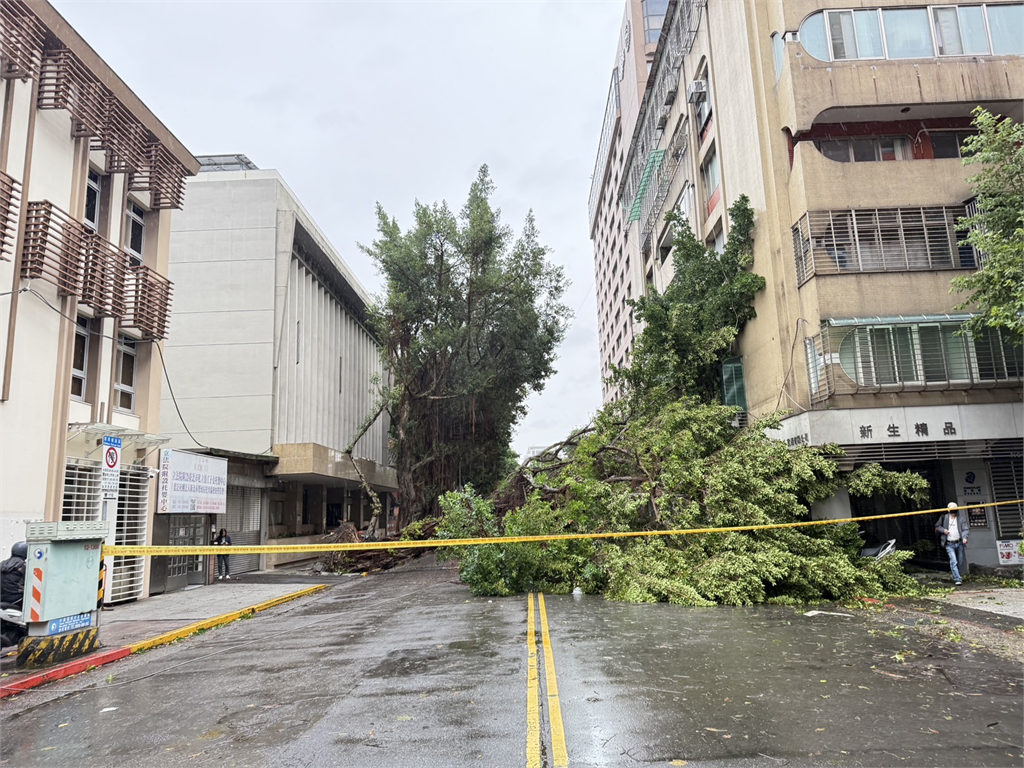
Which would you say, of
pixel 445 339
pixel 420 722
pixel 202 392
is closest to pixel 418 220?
pixel 445 339

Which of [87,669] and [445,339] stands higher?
[445,339]

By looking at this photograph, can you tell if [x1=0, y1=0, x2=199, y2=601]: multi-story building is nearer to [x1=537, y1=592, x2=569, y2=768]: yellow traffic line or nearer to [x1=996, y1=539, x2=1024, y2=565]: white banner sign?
[x1=537, y1=592, x2=569, y2=768]: yellow traffic line

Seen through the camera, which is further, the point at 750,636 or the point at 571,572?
the point at 571,572

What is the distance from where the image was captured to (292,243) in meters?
28.4

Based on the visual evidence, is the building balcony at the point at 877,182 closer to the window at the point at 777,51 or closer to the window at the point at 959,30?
the window at the point at 777,51

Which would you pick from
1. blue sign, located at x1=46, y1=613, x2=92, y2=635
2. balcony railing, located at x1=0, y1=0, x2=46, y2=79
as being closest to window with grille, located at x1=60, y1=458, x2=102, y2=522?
blue sign, located at x1=46, y1=613, x2=92, y2=635

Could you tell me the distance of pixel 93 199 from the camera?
53.8 feet

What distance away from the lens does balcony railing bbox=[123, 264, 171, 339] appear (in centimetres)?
1661

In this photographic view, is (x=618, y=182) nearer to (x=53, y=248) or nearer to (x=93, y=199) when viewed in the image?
(x=93, y=199)

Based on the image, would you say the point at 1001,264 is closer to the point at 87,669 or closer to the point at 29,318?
the point at 87,669

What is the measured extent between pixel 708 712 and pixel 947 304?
14521 millimetres

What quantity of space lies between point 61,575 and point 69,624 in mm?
684

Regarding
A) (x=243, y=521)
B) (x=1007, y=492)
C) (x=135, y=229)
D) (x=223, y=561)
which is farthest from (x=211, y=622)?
(x=1007, y=492)

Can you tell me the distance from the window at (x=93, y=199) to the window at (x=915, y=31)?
17676 millimetres
